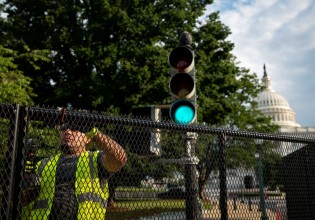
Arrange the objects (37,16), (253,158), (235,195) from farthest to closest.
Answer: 1. (37,16)
2. (253,158)
3. (235,195)

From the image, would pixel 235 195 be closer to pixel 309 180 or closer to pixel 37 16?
pixel 309 180

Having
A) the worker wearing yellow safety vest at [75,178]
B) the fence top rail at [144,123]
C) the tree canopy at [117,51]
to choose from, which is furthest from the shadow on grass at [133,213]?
the tree canopy at [117,51]

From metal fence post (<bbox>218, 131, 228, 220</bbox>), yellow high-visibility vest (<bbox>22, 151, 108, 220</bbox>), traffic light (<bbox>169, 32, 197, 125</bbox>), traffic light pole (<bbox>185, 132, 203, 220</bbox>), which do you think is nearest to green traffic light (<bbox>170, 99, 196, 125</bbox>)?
traffic light (<bbox>169, 32, 197, 125</bbox>)

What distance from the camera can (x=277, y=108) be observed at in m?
106

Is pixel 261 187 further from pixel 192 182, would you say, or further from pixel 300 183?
pixel 192 182

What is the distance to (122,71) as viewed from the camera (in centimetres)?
1883

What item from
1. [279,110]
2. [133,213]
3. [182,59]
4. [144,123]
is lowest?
[133,213]

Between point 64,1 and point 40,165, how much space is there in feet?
63.2

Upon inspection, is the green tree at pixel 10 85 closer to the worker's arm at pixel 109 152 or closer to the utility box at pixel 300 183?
the utility box at pixel 300 183

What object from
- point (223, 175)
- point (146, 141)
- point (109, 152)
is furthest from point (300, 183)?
point (109, 152)

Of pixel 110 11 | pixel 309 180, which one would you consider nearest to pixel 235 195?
pixel 309 180

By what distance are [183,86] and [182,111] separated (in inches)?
15.0

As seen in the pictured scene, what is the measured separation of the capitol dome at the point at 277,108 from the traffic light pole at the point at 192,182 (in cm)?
10318

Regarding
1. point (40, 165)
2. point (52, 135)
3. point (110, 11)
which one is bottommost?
point (40, 165)
